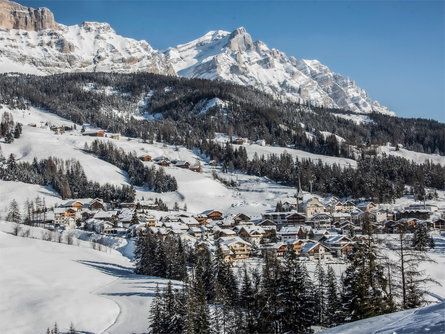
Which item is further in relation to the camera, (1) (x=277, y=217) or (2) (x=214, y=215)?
(2) (x=214, y=215)

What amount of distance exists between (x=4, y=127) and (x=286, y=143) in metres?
111

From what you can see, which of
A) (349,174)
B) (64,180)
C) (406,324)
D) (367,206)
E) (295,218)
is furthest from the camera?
(349,174)

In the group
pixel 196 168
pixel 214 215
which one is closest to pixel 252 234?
pixel 214 215

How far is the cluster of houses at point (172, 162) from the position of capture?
146375 mm

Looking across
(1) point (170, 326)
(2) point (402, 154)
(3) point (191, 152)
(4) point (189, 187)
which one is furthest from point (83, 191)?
(2) point (402, 154)

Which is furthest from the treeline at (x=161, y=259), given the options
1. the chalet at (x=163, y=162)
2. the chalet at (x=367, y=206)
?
the chalet at (x=163, y=162)

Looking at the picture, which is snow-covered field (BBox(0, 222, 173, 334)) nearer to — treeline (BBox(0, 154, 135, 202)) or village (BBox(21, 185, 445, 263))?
village (BBox(21, 185, 445, 263))

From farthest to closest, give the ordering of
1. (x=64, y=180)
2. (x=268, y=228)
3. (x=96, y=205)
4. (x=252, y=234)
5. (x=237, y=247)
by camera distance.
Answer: (x=64, y=180) → (x=96, y=205) → (x=268, y=228) → (x=252, y=234) → (x=237, y=247)

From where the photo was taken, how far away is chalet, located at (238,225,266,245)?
8519cm

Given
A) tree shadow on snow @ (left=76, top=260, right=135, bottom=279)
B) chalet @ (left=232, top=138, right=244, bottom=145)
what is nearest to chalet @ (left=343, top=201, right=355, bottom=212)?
tree shadow on snow @ (left=76, top=260, right=135, bottom=279)

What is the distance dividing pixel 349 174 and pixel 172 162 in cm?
5915

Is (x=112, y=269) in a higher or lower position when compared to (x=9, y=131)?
lower

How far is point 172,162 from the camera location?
152 m

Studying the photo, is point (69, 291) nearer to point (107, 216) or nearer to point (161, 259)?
point (161, 259)
